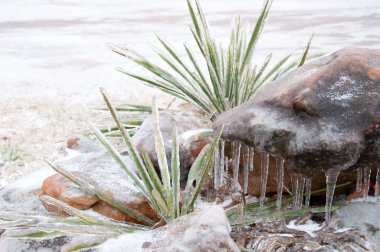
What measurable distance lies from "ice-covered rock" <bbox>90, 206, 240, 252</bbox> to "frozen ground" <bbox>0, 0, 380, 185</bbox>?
1.55 m

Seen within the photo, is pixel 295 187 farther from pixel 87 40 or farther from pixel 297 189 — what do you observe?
pixel 87 40

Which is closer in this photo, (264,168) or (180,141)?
(264,168)

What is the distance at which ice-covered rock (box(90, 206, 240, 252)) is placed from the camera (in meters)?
1.43

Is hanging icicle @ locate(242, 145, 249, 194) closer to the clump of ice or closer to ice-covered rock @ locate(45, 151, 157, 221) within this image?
the clump of ice

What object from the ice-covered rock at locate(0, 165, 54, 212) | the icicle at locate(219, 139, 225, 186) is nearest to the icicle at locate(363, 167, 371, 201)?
the icicle at locate(219, 139, 225, 186)

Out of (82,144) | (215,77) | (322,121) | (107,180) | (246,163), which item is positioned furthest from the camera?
(82,144)

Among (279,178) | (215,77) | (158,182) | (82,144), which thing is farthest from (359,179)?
(82,144)

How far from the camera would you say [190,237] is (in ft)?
4.73

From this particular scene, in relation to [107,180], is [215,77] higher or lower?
higher

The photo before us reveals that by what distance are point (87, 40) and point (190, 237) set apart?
28.3 ft

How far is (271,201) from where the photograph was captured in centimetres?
209

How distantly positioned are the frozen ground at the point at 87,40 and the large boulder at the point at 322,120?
1.28m

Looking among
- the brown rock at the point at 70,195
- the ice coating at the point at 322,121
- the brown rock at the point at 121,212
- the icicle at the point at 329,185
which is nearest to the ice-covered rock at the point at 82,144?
the brown rock at the point at 70,195

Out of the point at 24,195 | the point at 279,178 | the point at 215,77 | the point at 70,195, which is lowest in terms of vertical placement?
the point at 24,195
